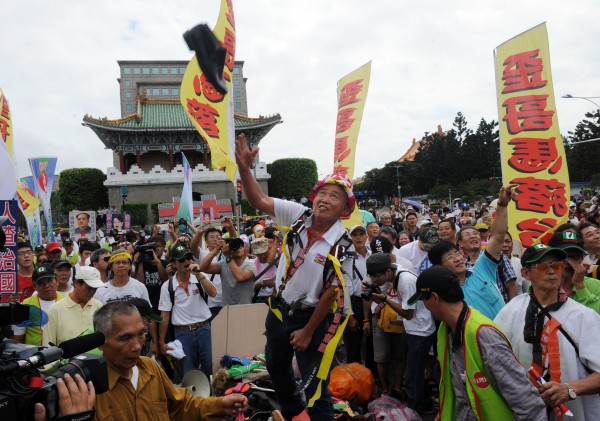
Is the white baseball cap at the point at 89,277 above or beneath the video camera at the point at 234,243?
beneath

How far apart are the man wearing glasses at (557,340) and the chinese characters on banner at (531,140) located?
7.86 feet

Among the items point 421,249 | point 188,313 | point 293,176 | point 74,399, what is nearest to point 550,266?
point 74,399

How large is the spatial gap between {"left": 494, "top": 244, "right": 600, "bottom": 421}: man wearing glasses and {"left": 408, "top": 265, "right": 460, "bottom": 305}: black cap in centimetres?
53

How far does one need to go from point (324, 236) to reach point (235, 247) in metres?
2.64

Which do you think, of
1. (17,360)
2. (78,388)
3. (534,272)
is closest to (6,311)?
(17,360)

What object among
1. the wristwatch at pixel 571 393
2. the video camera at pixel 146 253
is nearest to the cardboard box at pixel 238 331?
the video camera at pixel 146 253

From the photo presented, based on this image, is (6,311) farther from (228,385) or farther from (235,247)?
(235,247)

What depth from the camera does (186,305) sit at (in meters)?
4.84

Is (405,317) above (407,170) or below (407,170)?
below

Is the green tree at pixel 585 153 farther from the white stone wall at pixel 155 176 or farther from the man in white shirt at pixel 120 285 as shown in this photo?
the man in white shirt at pixel 120 285

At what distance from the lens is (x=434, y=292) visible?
95.9 inches

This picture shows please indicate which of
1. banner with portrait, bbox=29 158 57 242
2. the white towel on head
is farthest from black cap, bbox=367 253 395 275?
banner with portrait, bbox=29 158 57 242

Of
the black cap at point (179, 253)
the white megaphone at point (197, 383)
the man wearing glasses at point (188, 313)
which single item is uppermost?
the black cap at point (179, 253)

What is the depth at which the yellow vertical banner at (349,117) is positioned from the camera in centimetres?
805
